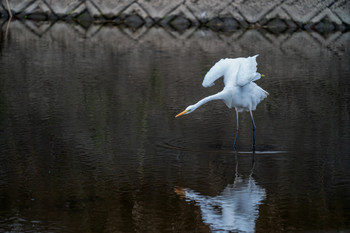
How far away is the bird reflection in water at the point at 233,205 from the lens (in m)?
5.30

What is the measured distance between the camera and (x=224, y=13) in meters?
19.1

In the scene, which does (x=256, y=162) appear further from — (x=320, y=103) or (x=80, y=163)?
(x=320, y=103)

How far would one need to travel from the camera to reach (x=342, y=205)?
18.9 ft

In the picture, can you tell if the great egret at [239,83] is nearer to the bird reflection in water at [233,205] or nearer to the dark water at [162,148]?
the dark water at [162,148]

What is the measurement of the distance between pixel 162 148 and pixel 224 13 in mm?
12125

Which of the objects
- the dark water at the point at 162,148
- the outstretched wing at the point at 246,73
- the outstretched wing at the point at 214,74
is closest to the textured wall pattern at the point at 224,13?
the dark water at the point at 162,148

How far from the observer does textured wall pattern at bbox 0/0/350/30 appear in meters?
18.8

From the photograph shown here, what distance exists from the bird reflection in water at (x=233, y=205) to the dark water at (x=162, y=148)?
15mm

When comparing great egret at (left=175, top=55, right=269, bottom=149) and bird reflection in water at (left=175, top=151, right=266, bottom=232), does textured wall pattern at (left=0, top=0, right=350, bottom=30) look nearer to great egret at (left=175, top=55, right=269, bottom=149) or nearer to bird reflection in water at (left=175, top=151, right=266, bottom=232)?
great egret at (left=175, top=55, right=269, bottom=149)

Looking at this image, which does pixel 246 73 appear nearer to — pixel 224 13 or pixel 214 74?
pixel 214 74

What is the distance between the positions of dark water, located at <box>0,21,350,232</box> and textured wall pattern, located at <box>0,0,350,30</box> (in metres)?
5.30

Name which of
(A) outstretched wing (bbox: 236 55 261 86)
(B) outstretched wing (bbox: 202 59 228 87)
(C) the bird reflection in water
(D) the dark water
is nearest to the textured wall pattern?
(D) the dark water

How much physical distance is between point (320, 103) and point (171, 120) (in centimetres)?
227

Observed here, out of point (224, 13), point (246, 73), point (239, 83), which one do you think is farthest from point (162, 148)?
point (224, 13)
